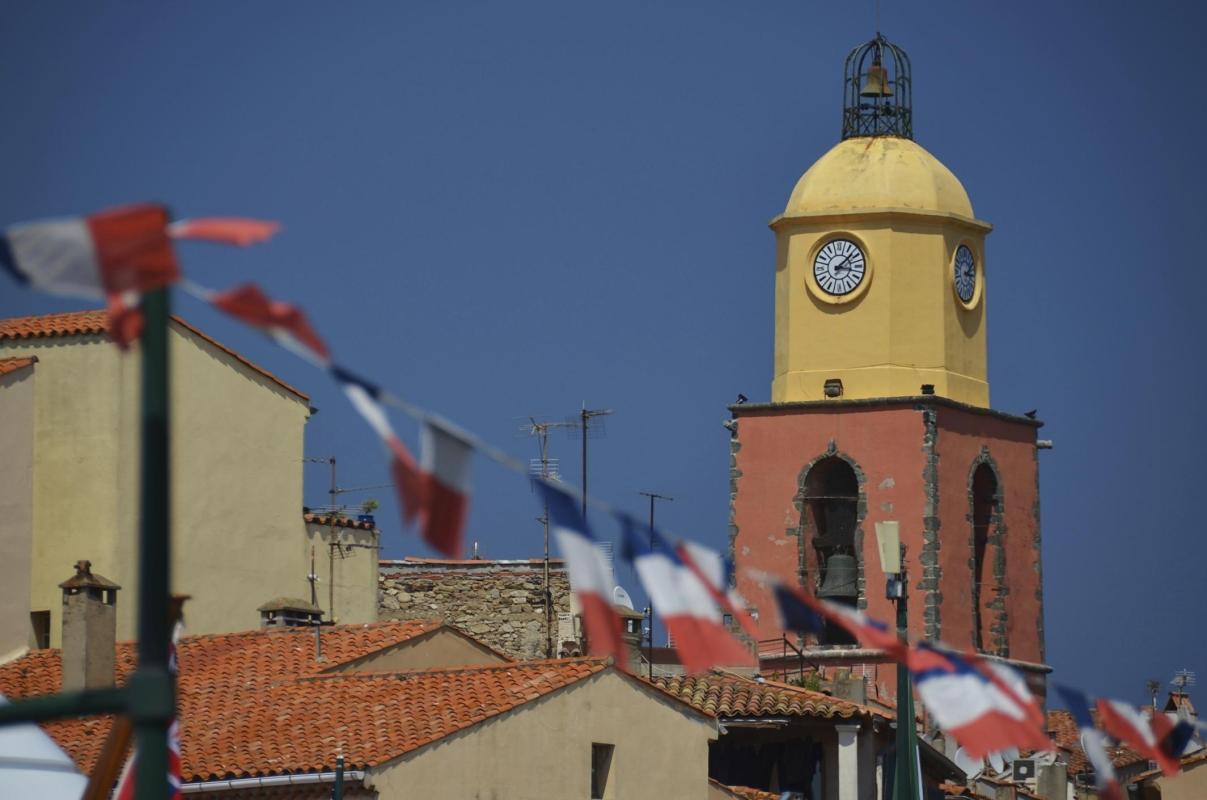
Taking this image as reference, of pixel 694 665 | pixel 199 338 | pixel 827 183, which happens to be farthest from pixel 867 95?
pixel 694 665

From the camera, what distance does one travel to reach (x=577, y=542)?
847 cm

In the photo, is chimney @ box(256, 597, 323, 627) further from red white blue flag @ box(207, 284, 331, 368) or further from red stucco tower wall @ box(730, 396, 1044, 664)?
red white blue flag @ box(207, 284, 331, 368)

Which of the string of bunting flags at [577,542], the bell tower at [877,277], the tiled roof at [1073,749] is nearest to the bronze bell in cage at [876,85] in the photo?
the bell tower at [877,277]

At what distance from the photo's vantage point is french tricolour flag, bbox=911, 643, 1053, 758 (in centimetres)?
917

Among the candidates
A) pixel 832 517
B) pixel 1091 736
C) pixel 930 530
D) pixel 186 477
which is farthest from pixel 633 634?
pixel 1091 736

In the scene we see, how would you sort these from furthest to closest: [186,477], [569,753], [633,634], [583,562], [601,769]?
1. [186,477]
2. [633,634]
3. [601,769]
4. [569,753]
5. [583,562]

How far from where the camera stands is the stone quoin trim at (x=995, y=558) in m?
49.0

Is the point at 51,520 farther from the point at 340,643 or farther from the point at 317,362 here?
the point at 317,362

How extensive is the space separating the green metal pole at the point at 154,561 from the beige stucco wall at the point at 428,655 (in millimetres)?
20598

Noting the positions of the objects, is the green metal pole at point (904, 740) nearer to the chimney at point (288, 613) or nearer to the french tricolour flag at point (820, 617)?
the chimney at point (288, 613)

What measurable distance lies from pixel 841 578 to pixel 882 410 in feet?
9.96

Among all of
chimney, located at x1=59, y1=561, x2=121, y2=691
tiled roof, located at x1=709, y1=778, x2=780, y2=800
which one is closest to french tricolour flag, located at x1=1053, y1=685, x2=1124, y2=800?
chimney, located at x1=59, y1=561, x2=121, y2=691

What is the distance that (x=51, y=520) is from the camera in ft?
111

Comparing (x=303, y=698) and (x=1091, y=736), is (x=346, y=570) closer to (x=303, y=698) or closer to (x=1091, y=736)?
(x=303, y=698)
